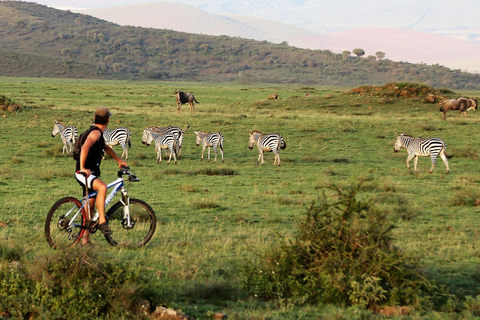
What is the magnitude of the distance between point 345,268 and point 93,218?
3.41 m

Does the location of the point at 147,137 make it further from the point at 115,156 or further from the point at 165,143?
the point at 115,156

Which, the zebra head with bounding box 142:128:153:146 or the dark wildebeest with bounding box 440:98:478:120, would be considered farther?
the dark wildebeest with bounding box 440:98:478:120

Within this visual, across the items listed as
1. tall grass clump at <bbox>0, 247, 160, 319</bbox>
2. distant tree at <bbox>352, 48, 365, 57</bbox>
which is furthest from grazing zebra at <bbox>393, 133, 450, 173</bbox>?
distant tree at <bbox>352, 48, 365, 57</bbox>

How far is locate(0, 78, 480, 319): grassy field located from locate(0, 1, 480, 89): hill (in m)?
77.1

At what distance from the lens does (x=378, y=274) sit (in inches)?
247

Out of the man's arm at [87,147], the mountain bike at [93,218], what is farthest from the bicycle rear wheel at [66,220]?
the man's arm at [87,147]

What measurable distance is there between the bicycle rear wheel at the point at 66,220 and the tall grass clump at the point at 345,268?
240 centimetres

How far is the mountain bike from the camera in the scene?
7.54m

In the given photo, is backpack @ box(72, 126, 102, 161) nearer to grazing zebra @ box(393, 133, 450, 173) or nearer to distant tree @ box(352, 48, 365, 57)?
grazing zebra @ box(393, 133, 450, 173)

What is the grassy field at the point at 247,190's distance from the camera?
23.1ft

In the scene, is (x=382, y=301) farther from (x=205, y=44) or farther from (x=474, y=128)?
(x=205, y=44)

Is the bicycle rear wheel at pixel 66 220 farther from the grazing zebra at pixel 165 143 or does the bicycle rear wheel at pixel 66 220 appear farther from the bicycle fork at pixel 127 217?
the grazing zebra at pixel 165 143

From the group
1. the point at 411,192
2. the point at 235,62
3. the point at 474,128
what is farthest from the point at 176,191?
the point at 235,62

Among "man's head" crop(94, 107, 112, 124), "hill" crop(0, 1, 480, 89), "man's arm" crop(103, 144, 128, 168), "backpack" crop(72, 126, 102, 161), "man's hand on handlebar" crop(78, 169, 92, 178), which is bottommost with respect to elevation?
"man's hand on handlebar" crop(78, 169, 92, 178)
